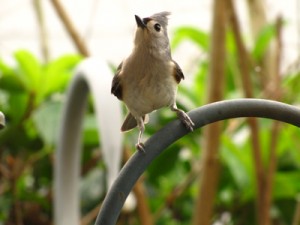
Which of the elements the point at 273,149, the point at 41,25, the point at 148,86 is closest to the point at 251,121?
the point at 273,149

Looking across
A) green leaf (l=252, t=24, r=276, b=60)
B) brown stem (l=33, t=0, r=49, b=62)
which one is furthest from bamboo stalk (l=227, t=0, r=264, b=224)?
brown stem (l=33, t=0, r=49, b=62)

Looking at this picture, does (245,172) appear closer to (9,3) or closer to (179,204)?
(179,204)

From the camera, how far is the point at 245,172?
5.31 ft

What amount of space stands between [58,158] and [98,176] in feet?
1.33

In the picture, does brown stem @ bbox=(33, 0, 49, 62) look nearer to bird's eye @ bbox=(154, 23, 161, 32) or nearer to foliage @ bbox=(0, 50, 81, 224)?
foliage @ bbox=(0, 50, 81, 224)

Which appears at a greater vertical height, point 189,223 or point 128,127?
point 128,127

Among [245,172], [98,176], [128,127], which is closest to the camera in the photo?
[128,127]

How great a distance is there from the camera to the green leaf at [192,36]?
1878 millimetres

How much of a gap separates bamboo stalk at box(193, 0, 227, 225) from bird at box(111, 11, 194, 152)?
0.51 m

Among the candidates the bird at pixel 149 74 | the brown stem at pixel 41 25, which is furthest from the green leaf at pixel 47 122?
the brown stem at pixel 41 25

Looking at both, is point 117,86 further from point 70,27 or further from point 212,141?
point 70,27

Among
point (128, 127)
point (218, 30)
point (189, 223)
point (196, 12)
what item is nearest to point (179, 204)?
point (189, 223)

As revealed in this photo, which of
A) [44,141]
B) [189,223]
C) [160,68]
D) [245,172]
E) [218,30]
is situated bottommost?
[189,223]

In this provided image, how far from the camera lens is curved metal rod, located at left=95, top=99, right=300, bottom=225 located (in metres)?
0.86
